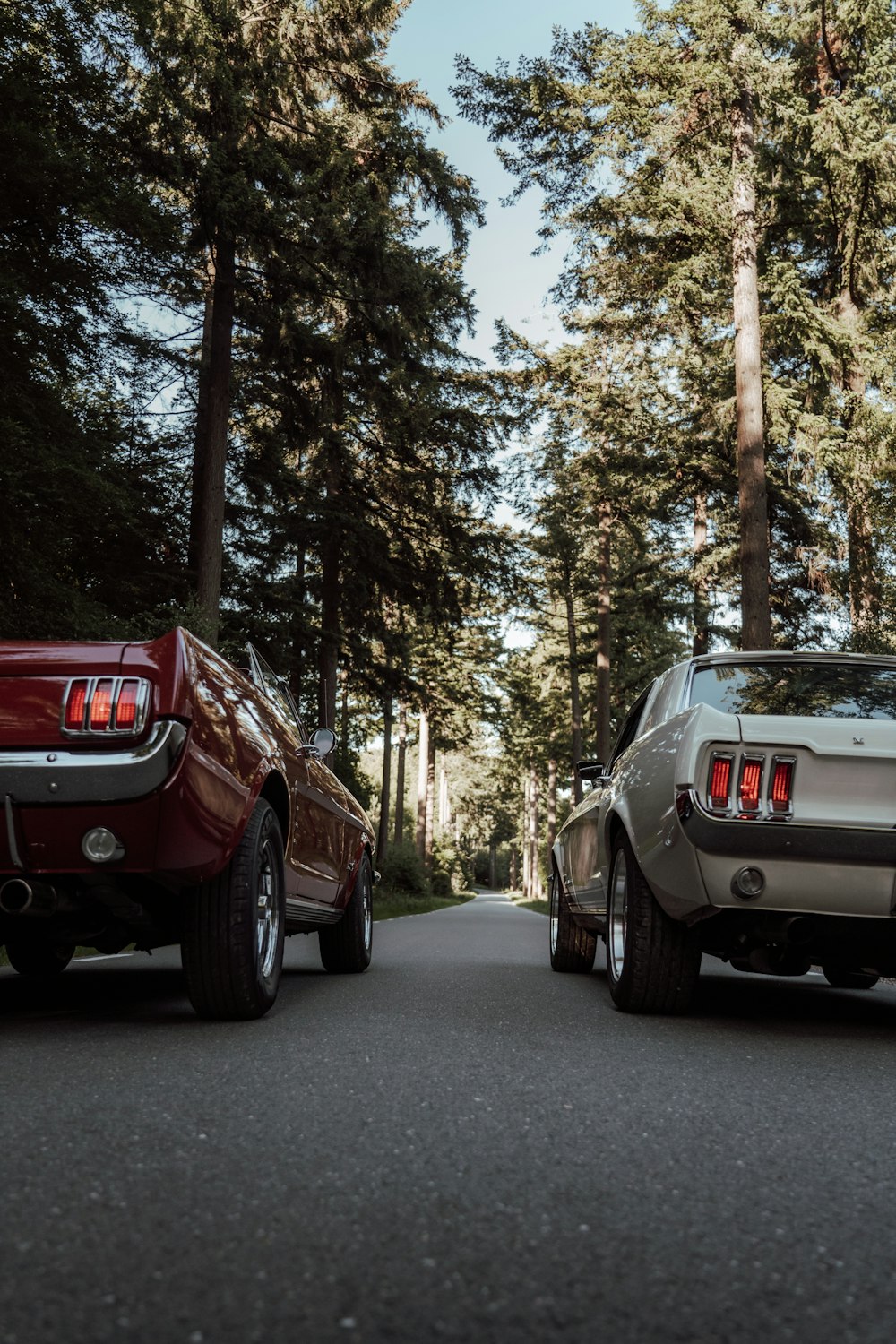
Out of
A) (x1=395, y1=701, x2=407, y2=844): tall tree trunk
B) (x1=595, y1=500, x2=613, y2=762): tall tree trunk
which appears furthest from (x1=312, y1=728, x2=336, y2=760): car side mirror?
(x1=395, y1=701, x2=407, y2=844): tall tree trunk

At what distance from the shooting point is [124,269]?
16219 millimetres

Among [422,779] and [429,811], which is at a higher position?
[422,779]

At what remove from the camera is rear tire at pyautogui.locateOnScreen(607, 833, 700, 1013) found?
17.6 ft

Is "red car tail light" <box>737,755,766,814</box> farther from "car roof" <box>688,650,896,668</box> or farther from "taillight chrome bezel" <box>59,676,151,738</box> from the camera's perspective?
"taillight chrome bezel" <box>59,676,151,738</box>

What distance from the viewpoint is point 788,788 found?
483cm

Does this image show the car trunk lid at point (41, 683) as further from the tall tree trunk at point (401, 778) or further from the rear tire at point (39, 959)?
the tall tree trunk at point (401, 778)

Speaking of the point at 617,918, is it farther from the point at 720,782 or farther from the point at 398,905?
the point at 398,905

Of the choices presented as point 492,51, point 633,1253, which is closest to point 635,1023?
point 633,1253

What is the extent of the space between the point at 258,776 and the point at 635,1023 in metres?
2.09

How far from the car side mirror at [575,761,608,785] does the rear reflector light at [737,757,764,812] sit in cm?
237

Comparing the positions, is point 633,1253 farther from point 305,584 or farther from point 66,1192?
point 305,584

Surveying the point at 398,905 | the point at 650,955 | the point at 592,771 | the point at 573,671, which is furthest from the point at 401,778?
the point at 650,955

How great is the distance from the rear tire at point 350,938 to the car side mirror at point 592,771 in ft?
5.70

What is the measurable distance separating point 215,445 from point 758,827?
15611 millimetres
